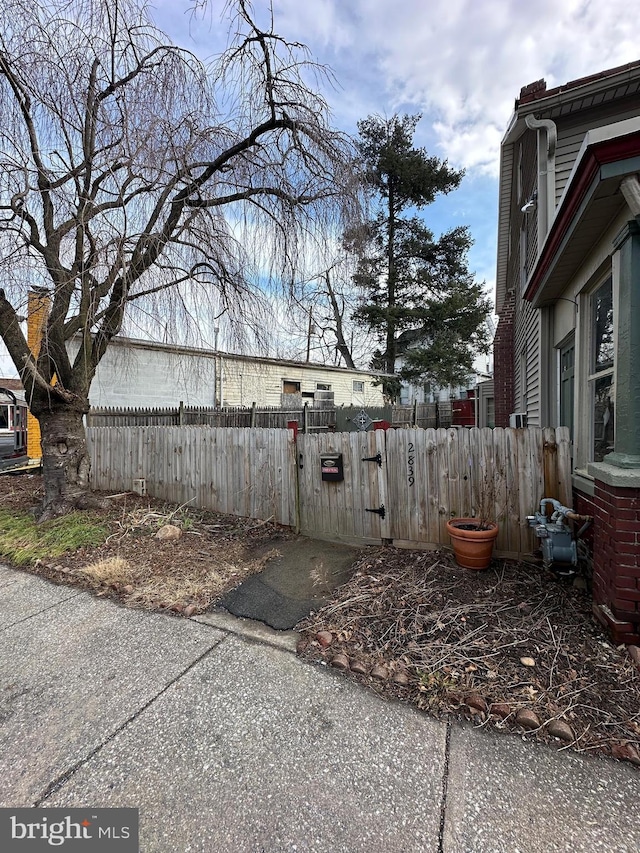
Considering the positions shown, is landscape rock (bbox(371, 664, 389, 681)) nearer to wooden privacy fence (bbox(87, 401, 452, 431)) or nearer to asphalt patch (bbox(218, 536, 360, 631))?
asphalt patch (bbox(218, 536, 360, 631))

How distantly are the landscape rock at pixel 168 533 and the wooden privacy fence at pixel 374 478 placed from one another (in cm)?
85

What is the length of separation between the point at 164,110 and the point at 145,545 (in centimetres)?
520

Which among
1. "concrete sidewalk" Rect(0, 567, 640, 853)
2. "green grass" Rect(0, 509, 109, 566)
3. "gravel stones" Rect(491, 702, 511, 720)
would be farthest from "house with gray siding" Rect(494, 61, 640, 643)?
"green grass" Rect(0, 509, 109, 566)

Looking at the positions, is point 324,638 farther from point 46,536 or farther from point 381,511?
point 46,536

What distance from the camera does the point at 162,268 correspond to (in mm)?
4988

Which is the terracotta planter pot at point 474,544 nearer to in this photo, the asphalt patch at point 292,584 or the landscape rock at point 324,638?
the asphalt patch at point 292,584

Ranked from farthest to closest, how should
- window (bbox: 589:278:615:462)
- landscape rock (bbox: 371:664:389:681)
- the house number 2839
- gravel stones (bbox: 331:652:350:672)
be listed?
the house number 2839 < window (bbox: 589:278:615:462) < gravel stones (bbox: 331:652:350:672) < landscape rock (bbox: 371:664:389:681)

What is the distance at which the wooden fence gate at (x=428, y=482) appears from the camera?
11.8 feet

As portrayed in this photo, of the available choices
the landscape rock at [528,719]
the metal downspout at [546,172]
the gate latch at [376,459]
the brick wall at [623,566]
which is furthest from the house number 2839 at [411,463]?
the metal downspout at [546,172]

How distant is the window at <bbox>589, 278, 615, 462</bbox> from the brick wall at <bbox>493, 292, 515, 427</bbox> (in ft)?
21.3

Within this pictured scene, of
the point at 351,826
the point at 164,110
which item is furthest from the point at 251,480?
the point at 164,110

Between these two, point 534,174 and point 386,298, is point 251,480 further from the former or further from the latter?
point 386,298

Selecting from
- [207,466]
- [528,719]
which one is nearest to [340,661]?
[528,719]

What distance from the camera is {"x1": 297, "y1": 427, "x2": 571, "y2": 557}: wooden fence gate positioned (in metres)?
3.58
